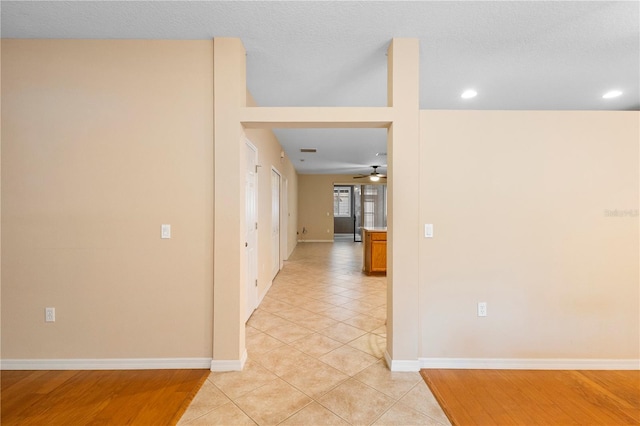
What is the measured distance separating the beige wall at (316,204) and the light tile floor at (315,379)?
6947 mm

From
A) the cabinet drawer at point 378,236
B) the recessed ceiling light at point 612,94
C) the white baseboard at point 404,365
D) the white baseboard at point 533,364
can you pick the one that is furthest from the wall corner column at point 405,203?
the cabinet drawer at point 378,236

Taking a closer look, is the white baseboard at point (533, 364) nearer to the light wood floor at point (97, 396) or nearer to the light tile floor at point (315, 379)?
the light tile floor at point (315, 379)

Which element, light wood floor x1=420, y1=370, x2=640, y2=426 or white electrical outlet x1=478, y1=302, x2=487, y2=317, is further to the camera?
white electrical outlet x1=478, y1=302, x2=487, y2=317

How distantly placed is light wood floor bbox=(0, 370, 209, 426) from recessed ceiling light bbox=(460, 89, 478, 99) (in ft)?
12.5

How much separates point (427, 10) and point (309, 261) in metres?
5.87

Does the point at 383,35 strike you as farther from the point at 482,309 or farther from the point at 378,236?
the point at 378,236

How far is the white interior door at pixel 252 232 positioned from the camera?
132 inches

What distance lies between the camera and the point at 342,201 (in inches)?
506

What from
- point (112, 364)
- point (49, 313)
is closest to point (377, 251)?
point (112, 364)

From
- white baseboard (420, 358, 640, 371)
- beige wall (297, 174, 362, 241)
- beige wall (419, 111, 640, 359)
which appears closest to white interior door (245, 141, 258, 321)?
beige wall (419, 111, 640, 359)

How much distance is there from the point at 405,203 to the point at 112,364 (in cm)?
271

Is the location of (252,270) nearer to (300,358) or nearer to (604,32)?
(300,358)

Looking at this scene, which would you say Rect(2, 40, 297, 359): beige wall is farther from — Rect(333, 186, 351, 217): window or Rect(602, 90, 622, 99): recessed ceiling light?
Rect(333, 186, 351, 217): window

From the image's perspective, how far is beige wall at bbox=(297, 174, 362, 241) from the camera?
10.9 metres
